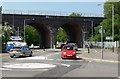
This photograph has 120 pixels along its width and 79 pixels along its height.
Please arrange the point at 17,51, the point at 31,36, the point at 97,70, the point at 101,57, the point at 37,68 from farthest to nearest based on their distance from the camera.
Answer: the point at 31,36 < the point at 17,51 < the point at 101,57 < the point at 37,68 < the point at 97,70

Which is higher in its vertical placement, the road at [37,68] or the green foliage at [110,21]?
the green foliage at [110,21]

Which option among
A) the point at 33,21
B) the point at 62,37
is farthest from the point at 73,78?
the point at 62,37

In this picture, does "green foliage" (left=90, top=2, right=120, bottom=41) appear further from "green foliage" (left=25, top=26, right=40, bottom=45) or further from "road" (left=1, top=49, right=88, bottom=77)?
"road" (left=1, top=49, right=88, bottom=77)

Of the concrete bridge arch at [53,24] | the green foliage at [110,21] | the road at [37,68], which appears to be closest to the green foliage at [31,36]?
the concrete bridge arch at [53,24]

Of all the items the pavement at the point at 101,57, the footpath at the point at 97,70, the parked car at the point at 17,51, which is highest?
the parked car at the point at 17,51

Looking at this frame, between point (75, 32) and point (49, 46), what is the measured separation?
13211 millimetres

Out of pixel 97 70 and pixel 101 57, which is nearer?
pixel 97 70

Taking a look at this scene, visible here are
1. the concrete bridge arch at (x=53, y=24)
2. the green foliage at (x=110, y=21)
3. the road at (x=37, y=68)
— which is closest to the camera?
the road at (x=37, y=68)

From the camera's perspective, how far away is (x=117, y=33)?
9556 cm

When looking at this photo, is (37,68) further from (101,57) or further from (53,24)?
(53,24)

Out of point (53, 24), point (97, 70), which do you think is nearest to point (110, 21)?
point (53, 24)

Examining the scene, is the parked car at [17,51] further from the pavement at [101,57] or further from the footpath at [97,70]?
the footpath at [97,70]

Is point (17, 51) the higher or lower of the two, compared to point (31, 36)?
lower

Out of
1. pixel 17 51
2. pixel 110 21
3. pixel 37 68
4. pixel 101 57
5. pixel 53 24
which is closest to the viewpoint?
pixel 37 68
